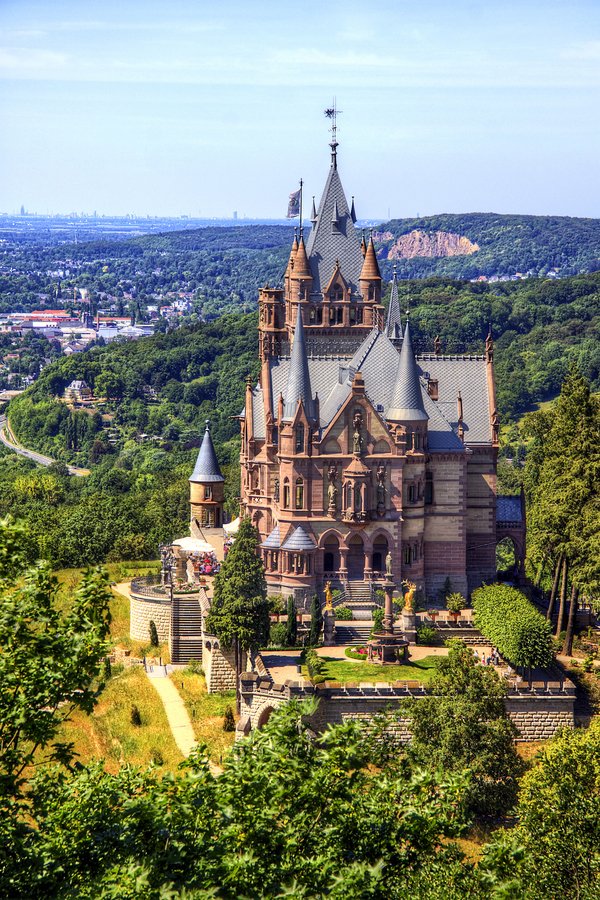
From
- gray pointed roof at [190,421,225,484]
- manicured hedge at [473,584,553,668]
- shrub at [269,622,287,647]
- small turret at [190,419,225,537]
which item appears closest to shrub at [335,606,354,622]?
shrub at [269,622,287,647]

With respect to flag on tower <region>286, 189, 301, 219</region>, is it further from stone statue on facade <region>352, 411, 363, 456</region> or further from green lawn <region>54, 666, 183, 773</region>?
green lawn <region>54, 666, 183, 773</region>

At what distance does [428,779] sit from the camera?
49969 mm

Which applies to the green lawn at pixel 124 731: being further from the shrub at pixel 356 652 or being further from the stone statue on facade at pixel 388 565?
the stone statue on facade at pixel 388 565

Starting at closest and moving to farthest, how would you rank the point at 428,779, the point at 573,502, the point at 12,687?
the point at 12,687 < the point at 428,779 < the point at 573,502

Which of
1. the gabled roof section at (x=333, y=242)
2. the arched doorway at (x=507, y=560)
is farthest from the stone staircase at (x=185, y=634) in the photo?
the gabled roof section at (x=333, y=242)

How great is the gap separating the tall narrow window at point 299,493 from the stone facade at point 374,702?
59.0ft

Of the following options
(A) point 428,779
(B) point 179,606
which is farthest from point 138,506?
(A) point 428,779

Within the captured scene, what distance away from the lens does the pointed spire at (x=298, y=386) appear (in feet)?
305

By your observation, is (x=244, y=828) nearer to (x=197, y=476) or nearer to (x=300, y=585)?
(x=300, y=585)

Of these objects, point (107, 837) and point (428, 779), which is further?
point (428, 779)

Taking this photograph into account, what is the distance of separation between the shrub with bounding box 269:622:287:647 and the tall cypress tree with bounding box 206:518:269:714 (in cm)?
244

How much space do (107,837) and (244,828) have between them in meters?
4.03

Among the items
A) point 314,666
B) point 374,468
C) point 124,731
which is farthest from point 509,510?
point 124,731

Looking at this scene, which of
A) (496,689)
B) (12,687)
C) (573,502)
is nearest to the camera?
(12,687)
